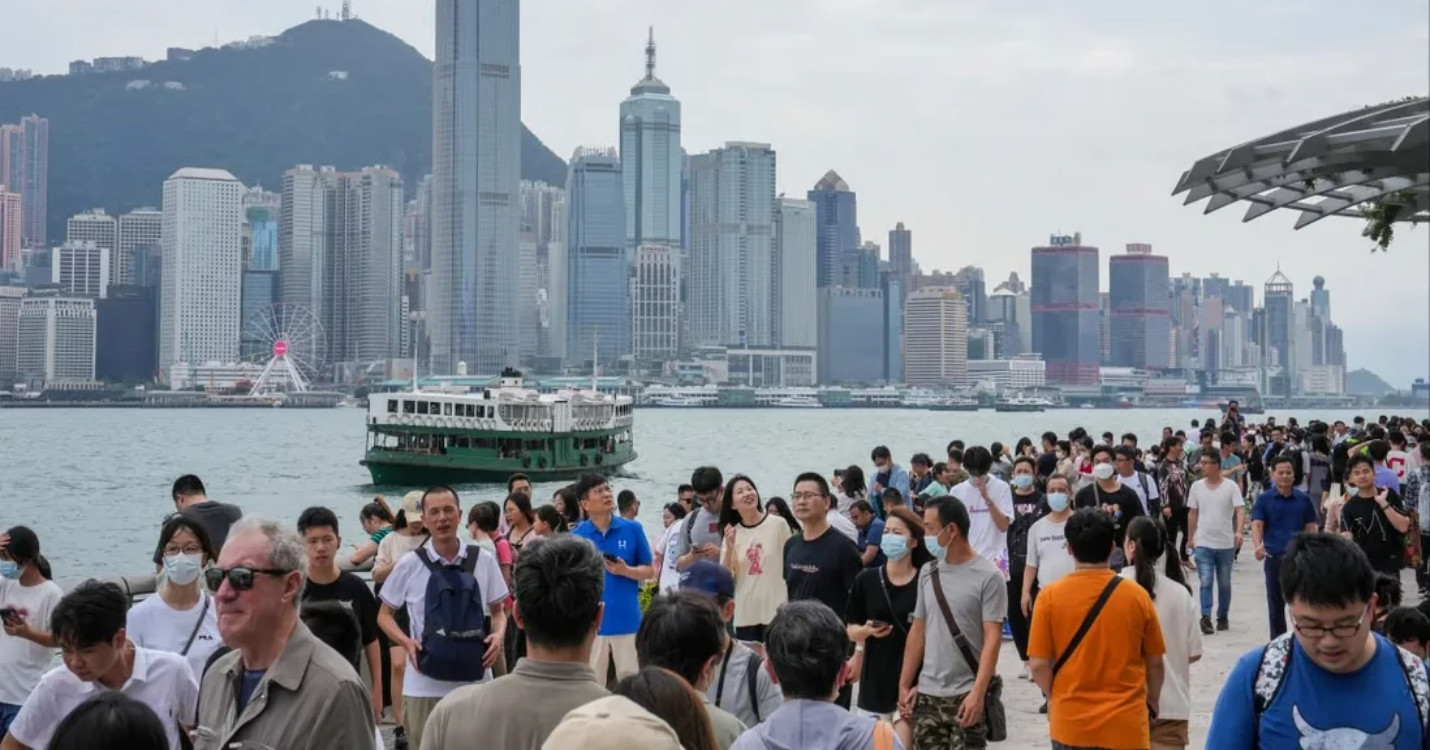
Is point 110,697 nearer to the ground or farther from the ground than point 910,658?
farther from the ground

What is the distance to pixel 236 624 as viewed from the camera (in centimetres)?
395

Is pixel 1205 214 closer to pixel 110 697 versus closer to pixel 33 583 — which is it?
pixel 33 583

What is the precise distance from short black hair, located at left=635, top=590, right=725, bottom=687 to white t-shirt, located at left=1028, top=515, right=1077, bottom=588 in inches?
209

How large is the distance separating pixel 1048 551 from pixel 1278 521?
7.53 feet

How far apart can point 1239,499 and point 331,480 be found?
6270 centimetres

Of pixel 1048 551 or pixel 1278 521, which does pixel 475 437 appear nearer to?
pixel 1278 521

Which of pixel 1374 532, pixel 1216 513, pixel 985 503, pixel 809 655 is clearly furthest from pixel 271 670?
pixel 1216 513

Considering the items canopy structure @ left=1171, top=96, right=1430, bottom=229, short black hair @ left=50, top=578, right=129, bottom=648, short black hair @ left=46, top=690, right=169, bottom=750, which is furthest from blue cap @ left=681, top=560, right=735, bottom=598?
canopy structure @ left=1171, top=96, right=1430, bottom=229

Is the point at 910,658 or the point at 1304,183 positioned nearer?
the point at 910,658

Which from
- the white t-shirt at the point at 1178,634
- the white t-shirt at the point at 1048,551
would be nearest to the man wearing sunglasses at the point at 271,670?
the white t-shirt at the point at 1178,634

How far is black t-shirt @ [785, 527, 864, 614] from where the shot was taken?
7.41 metres

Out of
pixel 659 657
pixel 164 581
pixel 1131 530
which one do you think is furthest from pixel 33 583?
pixel 1131 530

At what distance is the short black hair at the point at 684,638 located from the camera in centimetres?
425

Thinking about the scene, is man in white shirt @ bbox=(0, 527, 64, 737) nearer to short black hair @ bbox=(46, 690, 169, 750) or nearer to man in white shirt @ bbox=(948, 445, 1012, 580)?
short black hair @ bbox=(46, 690, 169, 750)
